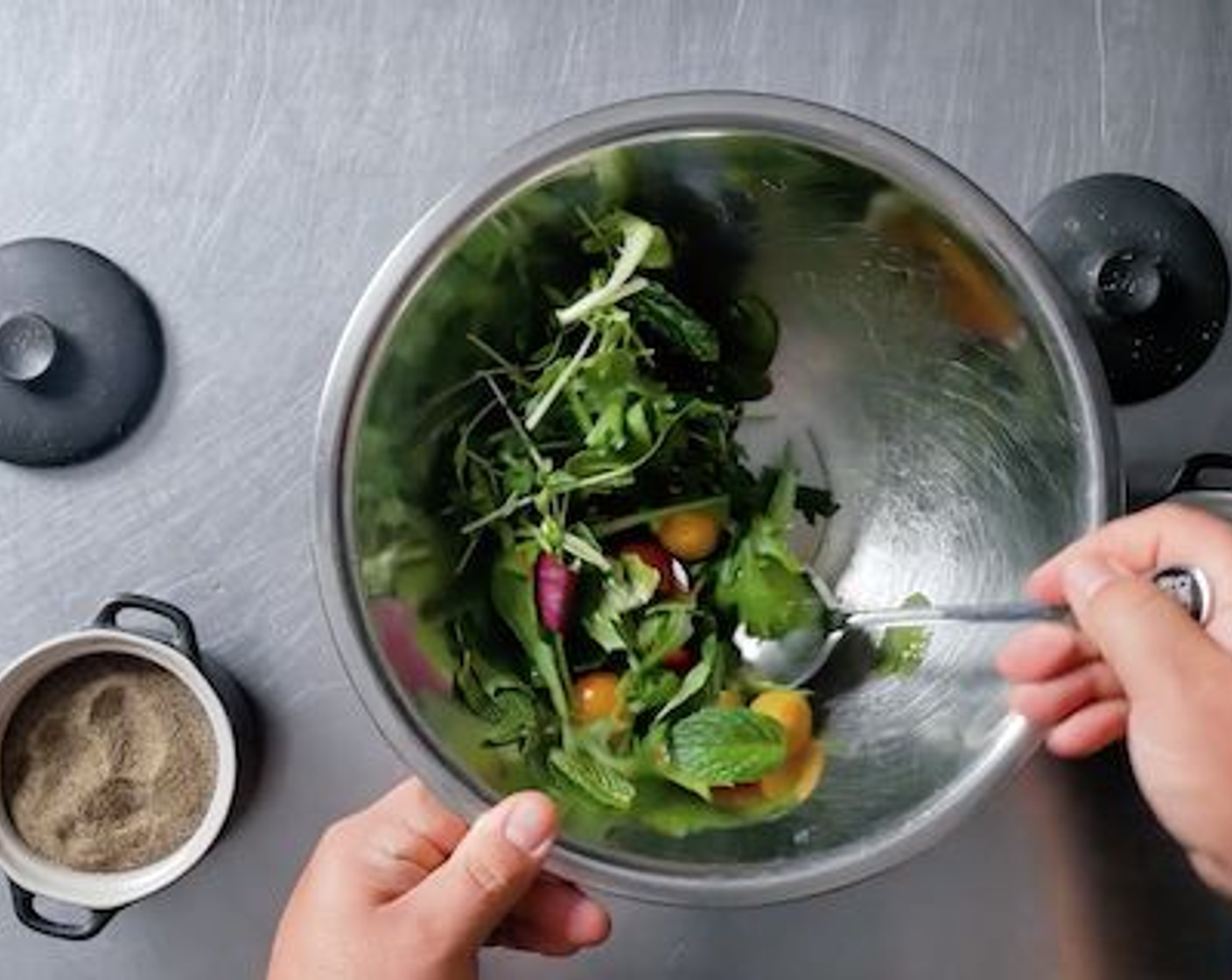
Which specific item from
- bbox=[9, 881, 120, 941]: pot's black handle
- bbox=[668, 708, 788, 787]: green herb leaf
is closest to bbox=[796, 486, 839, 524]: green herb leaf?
bbox=[668, 708, 788, 787]: green herb leaf

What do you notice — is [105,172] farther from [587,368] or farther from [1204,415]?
[1204,415]

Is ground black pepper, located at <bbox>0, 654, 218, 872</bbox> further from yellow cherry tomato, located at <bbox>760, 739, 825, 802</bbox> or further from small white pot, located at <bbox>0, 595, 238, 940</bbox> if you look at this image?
yellow cherry tomato, located at <bbox>760, 739, 825, 802</bbox>

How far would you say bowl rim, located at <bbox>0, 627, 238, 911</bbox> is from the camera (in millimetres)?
779

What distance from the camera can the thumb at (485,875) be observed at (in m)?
0.67

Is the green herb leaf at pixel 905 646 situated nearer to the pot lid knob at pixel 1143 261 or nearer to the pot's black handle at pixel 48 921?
the pot lid knob at pixel 1143 261

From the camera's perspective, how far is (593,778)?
745 millimetres

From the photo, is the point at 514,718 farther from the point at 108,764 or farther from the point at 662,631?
the point at 108,764

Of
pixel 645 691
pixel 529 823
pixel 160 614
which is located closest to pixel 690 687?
pixel 645 691

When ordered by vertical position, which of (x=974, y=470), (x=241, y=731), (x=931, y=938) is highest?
(x=974, y=470)

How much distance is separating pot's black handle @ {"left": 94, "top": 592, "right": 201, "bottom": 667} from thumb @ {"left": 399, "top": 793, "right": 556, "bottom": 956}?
0.16 metres

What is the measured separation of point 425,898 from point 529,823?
7 cm

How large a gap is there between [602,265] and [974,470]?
0.18 meters

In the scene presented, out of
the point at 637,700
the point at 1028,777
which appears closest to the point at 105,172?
the point at 637,700

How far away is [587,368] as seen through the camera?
76 cm
